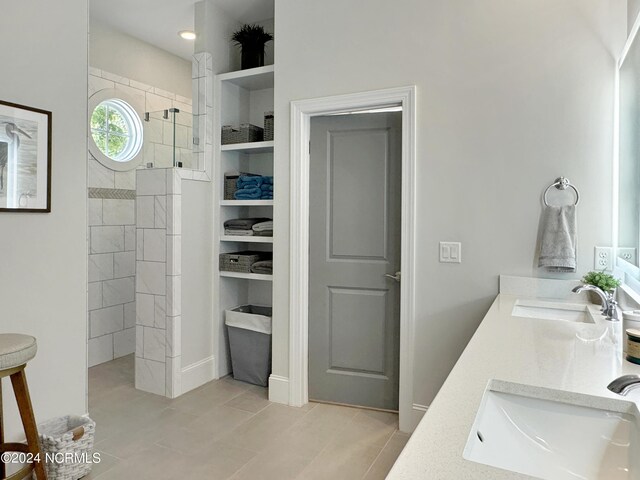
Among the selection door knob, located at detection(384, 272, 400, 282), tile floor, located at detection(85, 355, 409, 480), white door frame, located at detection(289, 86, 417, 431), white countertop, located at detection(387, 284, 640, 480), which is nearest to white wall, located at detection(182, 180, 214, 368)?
tile floor, located at detection(85, 355, 409, 480)

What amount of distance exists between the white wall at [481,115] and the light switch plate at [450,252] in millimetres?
→ 34

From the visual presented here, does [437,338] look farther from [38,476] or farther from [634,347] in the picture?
[38,476]

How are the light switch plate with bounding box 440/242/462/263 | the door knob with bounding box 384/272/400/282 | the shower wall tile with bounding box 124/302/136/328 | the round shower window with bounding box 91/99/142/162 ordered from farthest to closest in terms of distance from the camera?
the shower wall tile with bounding box 124/302/136/328, the round shower window with bounding box 91/99/142/162, the door knob with bounding box 384/272/400/282, the light switch plate with bounding box 440/242/462/263

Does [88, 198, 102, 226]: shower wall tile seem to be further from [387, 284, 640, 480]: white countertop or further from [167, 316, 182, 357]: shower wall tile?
[387, 284, 640, 480]: white countertop

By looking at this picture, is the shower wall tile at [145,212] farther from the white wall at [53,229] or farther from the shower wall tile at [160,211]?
the white wall at [53,229]

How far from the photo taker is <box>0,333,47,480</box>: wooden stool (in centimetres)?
178

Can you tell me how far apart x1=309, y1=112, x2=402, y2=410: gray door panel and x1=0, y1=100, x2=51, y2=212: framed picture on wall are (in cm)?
158

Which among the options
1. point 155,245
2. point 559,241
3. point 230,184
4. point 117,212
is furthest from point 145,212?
point 559,241

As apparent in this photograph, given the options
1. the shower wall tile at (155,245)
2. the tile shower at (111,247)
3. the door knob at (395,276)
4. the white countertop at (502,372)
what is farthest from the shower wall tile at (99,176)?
the white countertop at (502,372)

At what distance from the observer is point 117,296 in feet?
13.4

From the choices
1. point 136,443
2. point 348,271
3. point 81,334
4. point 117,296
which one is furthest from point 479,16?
point 117,296

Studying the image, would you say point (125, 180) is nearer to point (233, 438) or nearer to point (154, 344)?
point (154, 344)

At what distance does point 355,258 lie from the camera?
298cm

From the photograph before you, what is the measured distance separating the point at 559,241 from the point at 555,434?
141 centimetres
